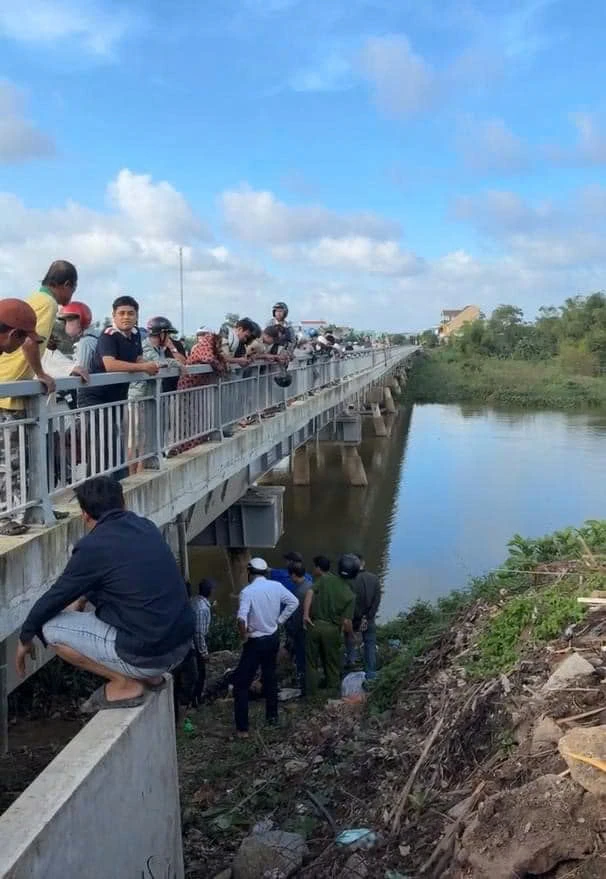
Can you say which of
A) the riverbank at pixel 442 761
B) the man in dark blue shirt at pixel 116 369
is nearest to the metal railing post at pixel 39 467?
the man in dark blue shirt at pixel 116 369

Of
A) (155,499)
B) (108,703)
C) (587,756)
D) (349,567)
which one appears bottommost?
(349,567)

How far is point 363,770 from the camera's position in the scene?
524 cm

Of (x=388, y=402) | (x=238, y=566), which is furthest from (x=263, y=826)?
(x=388, y=402)

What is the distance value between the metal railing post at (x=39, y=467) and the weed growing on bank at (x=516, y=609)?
329 cm

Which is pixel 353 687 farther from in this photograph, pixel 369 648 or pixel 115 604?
pixel 115 604

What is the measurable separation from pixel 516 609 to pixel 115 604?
392cm

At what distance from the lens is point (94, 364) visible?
19.4ft

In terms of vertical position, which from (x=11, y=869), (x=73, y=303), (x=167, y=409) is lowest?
(x=11, y=869)

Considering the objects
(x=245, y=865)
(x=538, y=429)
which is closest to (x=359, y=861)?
(x=245, y=865)

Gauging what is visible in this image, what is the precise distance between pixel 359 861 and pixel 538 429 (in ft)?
131

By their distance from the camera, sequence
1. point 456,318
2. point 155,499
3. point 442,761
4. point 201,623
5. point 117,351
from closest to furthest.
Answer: point 442,761, point 117,351, point 155,499, point 201,623, point 456,318

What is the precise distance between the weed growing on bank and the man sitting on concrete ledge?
298cm

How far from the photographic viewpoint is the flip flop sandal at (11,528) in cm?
428

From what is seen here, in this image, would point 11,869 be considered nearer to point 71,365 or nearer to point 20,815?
point 20,815
